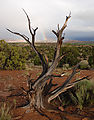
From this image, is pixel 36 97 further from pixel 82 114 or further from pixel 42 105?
pixel 82 114

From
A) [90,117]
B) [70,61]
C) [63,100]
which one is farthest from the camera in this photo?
[70,61]

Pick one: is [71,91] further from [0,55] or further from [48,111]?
[0,55]

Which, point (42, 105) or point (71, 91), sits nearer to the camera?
point (42, 105)

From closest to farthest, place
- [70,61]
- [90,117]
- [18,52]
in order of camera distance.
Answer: [90,117] < [18,52] < [70,61]

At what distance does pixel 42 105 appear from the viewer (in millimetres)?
3623

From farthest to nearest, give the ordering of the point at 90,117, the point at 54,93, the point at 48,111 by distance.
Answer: the point at 54,93
the point at 48,111
the point at 90,117

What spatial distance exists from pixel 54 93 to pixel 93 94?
124 centimetres

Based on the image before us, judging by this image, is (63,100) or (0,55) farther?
(0,55)

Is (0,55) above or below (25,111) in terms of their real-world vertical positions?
above

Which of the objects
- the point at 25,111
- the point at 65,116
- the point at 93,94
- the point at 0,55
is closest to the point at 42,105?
the point at 25,111

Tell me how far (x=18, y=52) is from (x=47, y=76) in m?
7.91

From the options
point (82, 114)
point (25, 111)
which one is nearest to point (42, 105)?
point (25, 111)

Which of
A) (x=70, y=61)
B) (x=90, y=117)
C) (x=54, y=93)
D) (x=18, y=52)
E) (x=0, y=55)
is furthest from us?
(x=70, y=61)

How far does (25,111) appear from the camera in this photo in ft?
11.4
